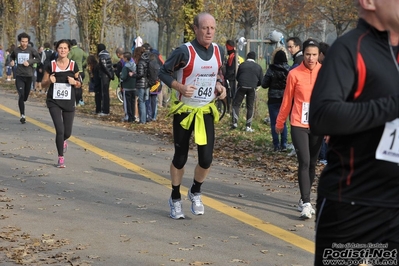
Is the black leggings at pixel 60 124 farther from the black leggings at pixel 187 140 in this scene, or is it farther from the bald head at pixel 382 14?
the bald head at pixel 382 14

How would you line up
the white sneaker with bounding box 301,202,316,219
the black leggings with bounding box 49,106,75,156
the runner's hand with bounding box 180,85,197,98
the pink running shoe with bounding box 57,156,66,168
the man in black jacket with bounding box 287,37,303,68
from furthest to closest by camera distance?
the man in black jacket with bounding box 287,37,303,68
the black leggings with bounding box 49,106,75,156
the pink running shoe with bounding box 57,156,66,168
the white sneaker with bounding box 301,202,316,219
the runner's hand with bounding box 180,85,197,98

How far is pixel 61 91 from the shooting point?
40.2 ft

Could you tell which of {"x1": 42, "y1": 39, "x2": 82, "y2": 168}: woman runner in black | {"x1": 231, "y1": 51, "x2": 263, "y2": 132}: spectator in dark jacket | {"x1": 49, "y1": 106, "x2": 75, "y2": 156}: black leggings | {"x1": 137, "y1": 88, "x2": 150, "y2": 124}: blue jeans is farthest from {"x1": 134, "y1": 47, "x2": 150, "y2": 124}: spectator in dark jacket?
{"x1": 49, "y1": 106, "x2": 75, "y2": 156}: black leggings

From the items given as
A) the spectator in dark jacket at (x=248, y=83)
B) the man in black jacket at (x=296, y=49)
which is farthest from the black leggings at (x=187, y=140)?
the spectator in dark jacket at (x=248, y=83)

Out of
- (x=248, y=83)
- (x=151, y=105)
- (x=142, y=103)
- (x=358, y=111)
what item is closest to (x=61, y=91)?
(x=248, y=83)

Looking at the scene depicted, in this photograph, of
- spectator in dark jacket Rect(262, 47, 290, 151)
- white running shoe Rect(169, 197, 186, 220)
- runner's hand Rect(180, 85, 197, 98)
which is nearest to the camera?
runner's hand Rect(180, 85, 197, 98)

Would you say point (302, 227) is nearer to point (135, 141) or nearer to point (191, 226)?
point (191, 226)

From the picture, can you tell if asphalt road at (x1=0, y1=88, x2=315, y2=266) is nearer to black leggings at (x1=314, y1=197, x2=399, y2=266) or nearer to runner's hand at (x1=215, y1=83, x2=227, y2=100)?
runner's hand at (x1=215, y1=83, x2=227, y2=100)

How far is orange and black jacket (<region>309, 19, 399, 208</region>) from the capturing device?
3.34 metres

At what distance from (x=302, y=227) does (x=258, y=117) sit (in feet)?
39.3

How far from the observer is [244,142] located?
16.0 m

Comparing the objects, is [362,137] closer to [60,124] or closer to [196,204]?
[196,204]

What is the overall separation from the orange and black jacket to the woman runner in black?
9.02 meters

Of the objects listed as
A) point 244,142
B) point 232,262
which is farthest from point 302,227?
point 244,142
